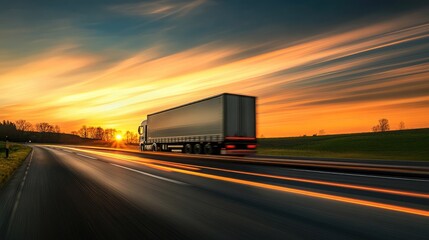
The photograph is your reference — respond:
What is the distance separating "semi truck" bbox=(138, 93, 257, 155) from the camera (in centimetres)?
2745

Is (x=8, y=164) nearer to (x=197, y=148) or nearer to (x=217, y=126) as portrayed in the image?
(x=217, y=126)

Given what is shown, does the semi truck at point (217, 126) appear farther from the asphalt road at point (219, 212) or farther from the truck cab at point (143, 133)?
the asphalt road at point (219, 212)

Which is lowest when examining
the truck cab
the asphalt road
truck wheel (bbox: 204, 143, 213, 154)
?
the asphalt road

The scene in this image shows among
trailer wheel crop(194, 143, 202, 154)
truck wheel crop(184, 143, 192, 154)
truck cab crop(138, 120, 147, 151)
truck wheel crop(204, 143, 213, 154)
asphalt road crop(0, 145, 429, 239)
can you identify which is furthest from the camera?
truck cab crop(138, 120, 147, 151)

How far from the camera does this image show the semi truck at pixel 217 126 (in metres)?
27.5

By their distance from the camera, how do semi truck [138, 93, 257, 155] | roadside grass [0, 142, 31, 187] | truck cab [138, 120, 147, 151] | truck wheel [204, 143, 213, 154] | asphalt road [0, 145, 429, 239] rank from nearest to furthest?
asphalt road [0, 145, 429, 239] < roadside grass [0, 142, 31, 187] < semi truck [138, 93, 257, 155] < truck wheel [204, 143, 213, 154] < truck cab [138, 120, 147, 151]

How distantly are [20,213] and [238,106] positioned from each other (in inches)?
891

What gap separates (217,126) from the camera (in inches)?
1096

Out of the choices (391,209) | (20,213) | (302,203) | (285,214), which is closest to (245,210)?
(285,214)

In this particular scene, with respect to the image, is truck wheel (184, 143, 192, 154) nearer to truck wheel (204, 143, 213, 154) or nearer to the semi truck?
the semi truck

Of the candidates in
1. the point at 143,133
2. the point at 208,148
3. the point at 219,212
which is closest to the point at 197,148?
the point at 208,148

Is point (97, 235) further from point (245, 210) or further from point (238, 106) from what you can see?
point (238, 106)

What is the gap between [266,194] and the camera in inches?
300

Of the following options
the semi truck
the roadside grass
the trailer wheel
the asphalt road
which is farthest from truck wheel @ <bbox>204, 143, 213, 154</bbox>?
the asphalt road
